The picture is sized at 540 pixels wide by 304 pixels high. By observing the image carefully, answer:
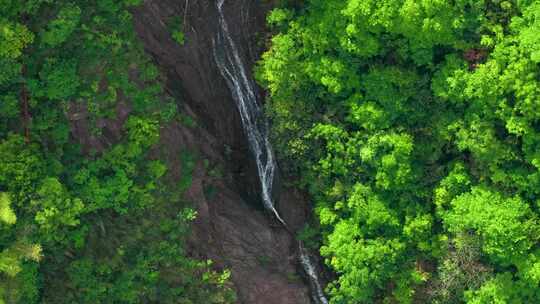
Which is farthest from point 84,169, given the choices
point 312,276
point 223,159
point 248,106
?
point 312,276

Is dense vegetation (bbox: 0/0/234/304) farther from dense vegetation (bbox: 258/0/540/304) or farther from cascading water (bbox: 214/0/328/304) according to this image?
dense vegetation (bbox: 258/0/540/304)

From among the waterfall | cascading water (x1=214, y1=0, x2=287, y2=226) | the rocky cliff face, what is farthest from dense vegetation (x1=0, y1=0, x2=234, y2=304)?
the waterfall

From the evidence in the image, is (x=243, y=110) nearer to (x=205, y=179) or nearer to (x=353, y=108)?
(x=205, y=179)

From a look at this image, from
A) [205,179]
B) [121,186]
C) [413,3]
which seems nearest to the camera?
[413,3]

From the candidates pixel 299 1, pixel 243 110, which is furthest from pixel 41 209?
pixel 299 1

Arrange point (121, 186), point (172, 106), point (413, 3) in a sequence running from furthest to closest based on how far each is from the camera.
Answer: point (172, 106) < point (121, 186) < point (413, 3)

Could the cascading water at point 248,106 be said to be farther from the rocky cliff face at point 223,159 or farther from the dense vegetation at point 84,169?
the dense vegetation at point 84,169
